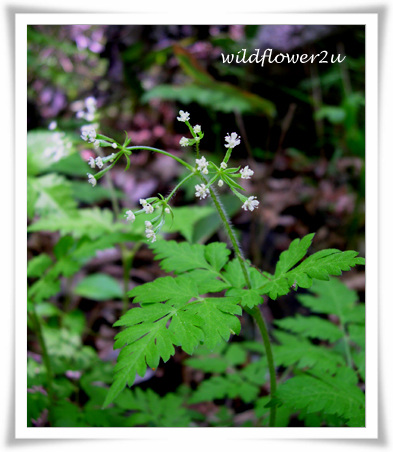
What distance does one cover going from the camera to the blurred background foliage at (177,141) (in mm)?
3273

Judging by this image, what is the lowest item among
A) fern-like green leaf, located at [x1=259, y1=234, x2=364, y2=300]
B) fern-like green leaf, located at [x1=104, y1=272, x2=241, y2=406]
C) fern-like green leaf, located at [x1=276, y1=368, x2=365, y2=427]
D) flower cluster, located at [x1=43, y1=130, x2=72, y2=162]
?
fern-like green leaf, located at [x1=276, y1=368, x2=365, y2=427]

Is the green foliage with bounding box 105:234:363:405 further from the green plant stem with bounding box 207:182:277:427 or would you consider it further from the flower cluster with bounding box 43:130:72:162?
the flower cluster with bounding box 43:130:72:162

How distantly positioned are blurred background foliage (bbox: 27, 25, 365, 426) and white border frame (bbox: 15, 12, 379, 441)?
0.63 m

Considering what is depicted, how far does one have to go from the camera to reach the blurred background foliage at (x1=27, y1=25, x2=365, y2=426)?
10.7 feet

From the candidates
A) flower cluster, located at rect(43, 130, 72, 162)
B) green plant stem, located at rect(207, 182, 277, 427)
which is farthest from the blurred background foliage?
green plant stem, located at rect(207, 182, 277, 427)

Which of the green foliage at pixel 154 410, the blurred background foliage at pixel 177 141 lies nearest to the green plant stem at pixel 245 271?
the green foliage at pixel 154 410

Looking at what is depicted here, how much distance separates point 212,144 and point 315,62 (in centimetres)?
199

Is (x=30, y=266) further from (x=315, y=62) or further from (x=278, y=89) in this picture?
(x=315, y=62)

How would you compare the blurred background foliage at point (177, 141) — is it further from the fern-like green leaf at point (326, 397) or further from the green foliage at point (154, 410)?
the fern-like green leaf at point (326, 397)

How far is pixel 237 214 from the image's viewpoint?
4.47 meters

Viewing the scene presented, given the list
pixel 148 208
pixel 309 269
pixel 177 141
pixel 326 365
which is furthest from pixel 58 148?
pixel 177 141
